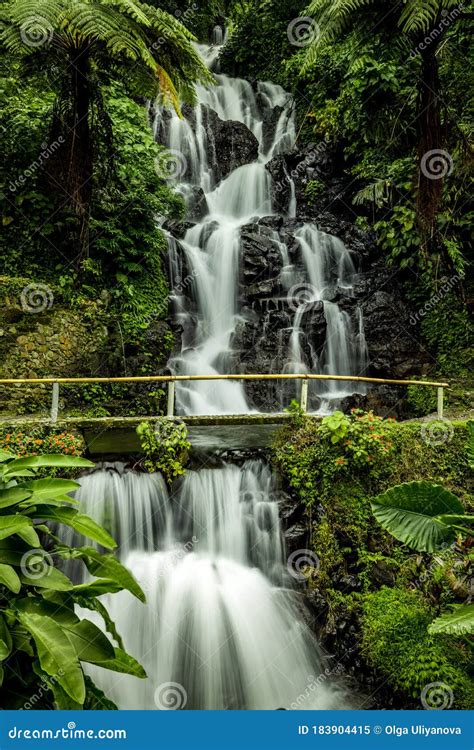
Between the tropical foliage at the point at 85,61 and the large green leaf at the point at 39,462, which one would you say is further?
the tropical foliage at the point at 85,61

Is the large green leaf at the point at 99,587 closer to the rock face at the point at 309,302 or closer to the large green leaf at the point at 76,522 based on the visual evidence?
the large green leaf at the point at 76,522

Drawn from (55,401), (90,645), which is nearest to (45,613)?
(90,645)

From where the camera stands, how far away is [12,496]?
3.29 metres

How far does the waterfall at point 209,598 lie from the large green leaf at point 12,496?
2.23 m

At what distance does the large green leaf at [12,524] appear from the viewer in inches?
120

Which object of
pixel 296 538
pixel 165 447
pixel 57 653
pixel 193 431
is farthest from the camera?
pixel 193 431

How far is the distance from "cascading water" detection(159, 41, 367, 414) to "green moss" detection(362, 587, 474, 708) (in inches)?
178

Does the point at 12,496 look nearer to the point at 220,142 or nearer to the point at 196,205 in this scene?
the point at 196,205

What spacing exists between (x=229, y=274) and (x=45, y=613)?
9886mm

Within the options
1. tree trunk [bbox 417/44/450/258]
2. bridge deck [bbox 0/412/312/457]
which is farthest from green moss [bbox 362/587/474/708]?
tree trunk [bbox 417/44/450/258]

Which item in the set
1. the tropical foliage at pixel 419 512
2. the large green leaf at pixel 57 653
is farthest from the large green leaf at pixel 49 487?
the tropical foliage at pixel 419 512

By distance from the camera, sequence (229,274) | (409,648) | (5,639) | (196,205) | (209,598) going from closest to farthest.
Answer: (5,639) → (409,648) → (209,598) → (229,274) → (196,205)

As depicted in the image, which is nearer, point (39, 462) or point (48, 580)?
point (48, 580)

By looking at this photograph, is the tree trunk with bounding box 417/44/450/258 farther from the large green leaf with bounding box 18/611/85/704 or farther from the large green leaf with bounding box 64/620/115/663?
the large green leaf with bounding box 18/611/85/704
